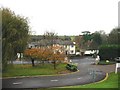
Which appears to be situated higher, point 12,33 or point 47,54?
point 12,33

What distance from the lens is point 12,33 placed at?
35844 millimetres

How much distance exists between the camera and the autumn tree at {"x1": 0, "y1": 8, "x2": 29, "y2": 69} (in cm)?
3403

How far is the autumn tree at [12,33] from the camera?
112 ft

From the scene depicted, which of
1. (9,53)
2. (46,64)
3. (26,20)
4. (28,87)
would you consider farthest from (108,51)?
(28,87)

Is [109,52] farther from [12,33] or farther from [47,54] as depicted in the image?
[12,33]

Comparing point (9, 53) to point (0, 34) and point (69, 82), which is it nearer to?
point (0, 34)

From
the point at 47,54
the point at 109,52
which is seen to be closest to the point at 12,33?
the point at 47,54

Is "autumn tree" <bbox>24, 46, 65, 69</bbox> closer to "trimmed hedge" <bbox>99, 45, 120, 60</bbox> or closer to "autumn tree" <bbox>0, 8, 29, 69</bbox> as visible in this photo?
"autumn tree" <bbox>0, 8, 29, 69</bbox>

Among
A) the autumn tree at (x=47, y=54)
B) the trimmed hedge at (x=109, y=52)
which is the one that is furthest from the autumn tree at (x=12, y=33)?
the trimmed hedge at (x=109, y=52)

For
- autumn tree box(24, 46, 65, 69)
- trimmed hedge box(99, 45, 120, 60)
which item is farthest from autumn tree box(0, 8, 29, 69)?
trimmed hedge box(99, 45, 120, 60)

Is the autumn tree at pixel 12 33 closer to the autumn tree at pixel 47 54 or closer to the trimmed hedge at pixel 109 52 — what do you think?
the autumn tree at pixel 47 54

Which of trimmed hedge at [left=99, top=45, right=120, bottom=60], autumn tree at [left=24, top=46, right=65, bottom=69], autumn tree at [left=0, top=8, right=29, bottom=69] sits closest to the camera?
autumn tree at [left=0, top=8, right=29, bottom=69]

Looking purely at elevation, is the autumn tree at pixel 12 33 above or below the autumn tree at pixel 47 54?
above

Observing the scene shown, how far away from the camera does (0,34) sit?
33.0 metres
